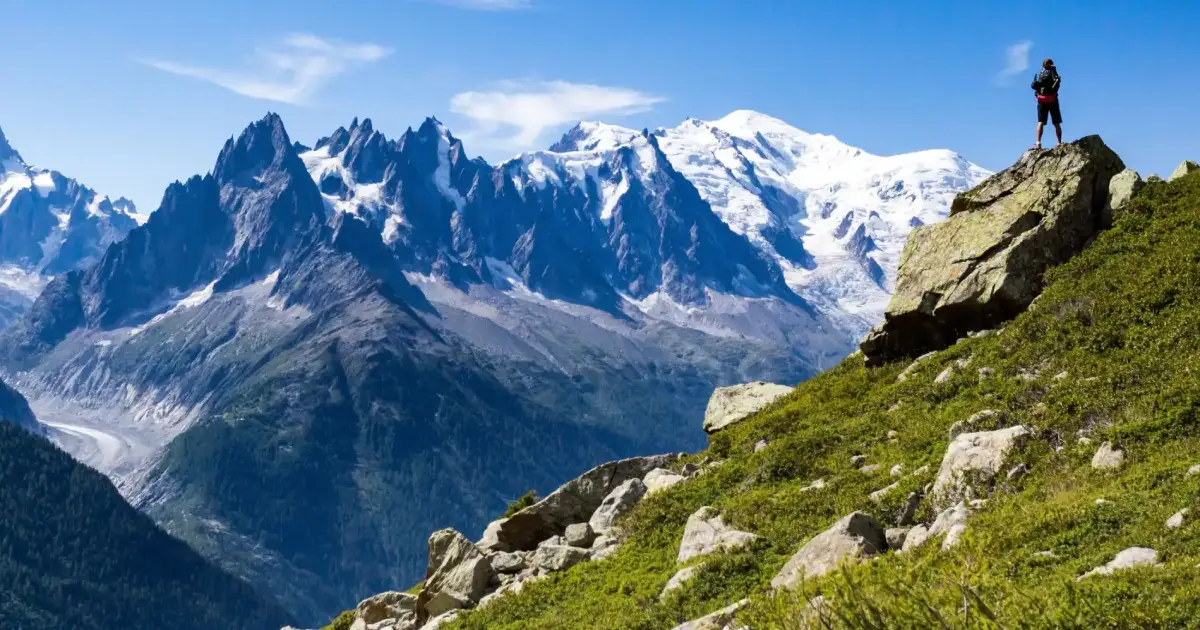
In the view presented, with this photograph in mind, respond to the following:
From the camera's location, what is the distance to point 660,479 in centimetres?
3891

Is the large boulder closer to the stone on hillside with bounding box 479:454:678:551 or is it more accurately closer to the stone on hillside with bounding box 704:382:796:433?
the stone on hillside with bounding box 704:382:796:433

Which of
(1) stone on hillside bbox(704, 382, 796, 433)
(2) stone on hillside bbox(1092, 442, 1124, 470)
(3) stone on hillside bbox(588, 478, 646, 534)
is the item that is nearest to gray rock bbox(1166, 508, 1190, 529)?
(2) stone on hillside bbox(1092, 442, 1124, 470)

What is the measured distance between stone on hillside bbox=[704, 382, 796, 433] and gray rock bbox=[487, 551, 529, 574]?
47.6ft

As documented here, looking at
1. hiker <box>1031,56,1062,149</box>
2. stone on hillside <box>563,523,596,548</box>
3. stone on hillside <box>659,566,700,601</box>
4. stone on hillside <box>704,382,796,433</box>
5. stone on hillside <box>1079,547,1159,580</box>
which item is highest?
hiker <box>1031,56,1062,149</box>

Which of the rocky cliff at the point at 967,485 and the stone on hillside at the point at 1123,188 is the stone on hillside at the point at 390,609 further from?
the stone on hillside at the point at 1123,188

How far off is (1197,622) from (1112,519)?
5.84 m

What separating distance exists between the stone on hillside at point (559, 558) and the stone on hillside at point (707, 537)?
4197 mm

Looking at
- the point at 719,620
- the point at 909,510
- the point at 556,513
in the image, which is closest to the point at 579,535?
the point at 556,513

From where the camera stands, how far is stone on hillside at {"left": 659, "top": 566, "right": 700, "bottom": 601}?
1014 inches

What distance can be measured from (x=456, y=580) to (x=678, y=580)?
1090cm

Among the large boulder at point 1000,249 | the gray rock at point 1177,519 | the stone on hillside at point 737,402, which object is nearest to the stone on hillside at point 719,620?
the gray rock at point 1177,519

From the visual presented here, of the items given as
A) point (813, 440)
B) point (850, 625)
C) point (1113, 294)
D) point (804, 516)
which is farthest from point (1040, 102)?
point (850, 625)

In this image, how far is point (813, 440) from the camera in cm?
3522

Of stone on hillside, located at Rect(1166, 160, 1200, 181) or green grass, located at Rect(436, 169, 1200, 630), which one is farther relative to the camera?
stone on hillside, located at Rect(1166, 160, 1200, 181)
